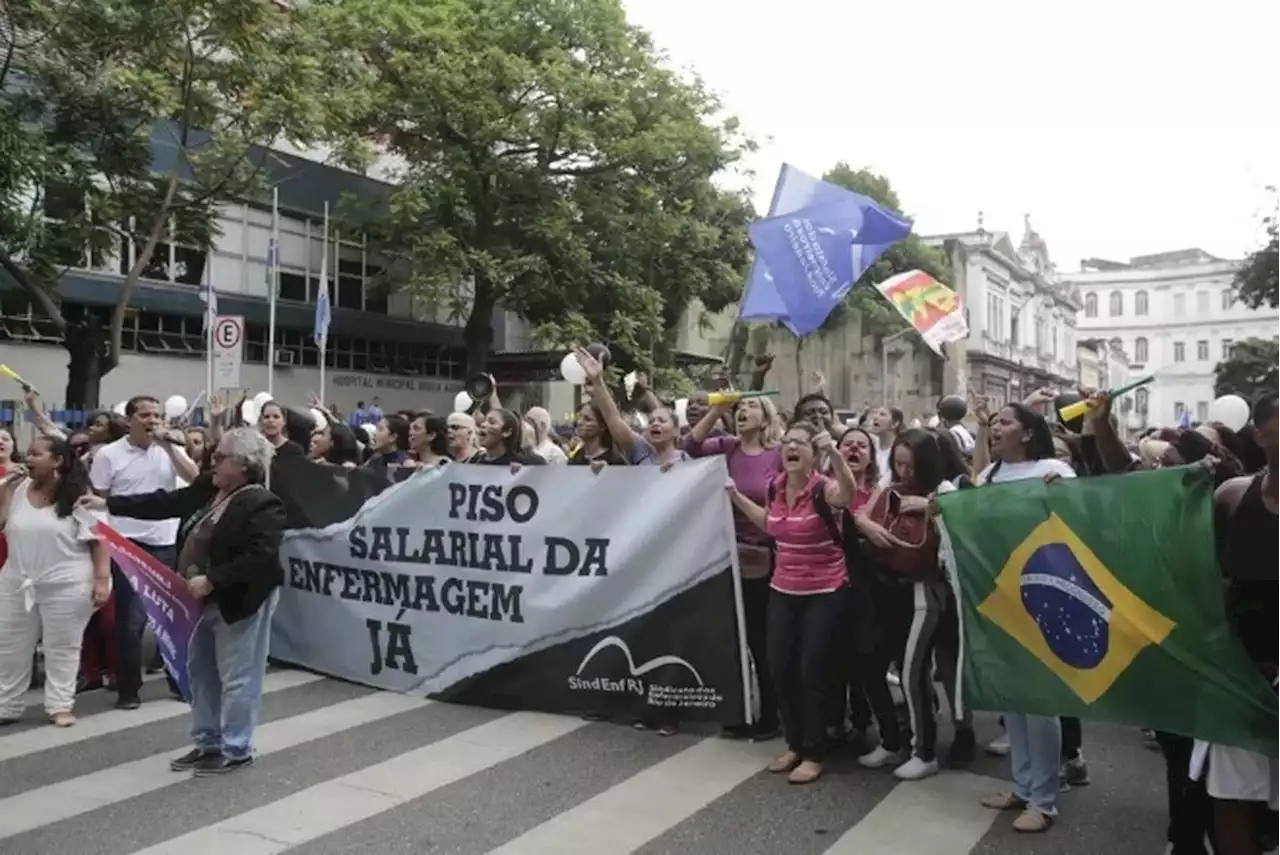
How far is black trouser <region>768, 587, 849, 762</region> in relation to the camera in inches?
220

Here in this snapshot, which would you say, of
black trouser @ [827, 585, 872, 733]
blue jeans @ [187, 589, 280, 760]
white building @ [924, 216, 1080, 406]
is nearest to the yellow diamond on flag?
black trouser @ [827, 585, 872, 733]

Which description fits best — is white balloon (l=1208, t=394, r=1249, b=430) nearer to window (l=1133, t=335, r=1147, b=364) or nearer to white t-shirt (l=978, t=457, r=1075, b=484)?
white t-shirt (l=978, t=457, r=1075, b=484)

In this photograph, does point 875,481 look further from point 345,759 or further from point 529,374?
point 529,374

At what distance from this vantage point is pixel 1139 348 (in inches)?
4225

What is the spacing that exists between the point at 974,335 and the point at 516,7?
137ft

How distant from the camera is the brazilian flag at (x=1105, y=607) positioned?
4.13 m

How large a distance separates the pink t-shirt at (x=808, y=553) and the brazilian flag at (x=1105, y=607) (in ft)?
1.87

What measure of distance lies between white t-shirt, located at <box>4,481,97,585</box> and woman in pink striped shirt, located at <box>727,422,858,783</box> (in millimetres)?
3884

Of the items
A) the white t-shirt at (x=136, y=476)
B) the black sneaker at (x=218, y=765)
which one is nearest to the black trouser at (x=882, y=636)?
the black sneaker at (x=218, y=765)

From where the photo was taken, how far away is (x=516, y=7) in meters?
28.0

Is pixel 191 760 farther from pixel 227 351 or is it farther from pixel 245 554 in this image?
pixel 227 351

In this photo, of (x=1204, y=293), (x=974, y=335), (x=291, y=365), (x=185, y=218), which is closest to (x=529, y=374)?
(x=291, y=365)

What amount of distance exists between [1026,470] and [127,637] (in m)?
5.27

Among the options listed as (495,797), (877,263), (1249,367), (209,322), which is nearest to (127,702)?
(495,797)
